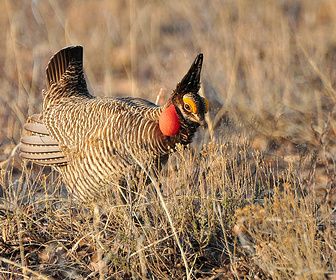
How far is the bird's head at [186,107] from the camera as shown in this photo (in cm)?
492

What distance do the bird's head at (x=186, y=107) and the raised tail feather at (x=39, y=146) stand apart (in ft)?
2.64

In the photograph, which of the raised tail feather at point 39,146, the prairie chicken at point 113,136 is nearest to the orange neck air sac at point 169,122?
the prairie chicken at point 113,136

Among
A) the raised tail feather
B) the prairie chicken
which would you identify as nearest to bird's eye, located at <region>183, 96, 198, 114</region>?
the prairie chicken

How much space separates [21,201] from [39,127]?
975 millimetres

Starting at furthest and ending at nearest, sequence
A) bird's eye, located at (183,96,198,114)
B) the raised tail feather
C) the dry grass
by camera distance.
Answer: the raised tail feather < bird's eye, located at (183,96,198,114) < the dry grass

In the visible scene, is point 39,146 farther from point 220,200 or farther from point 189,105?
point 220,200

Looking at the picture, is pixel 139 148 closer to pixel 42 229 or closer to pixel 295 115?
pixel 42 229

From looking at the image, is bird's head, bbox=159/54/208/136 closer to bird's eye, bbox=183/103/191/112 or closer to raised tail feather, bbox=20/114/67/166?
bird's eye, bbox=183/103/191/112

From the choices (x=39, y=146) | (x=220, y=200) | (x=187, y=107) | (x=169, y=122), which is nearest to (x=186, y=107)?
(x=187, y=107)

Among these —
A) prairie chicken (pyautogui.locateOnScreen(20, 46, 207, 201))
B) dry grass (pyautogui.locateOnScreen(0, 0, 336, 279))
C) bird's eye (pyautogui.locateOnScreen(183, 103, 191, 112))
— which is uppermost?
bird's eye (pyautogui.locateOnScreen(183, 103, 191, 112))

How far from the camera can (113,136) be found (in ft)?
16.4

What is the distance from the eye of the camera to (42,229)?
4867mm

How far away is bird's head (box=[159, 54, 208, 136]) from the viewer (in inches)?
194

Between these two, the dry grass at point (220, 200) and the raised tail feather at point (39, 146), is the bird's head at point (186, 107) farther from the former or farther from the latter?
the raised tail feather at point (39, 146)
